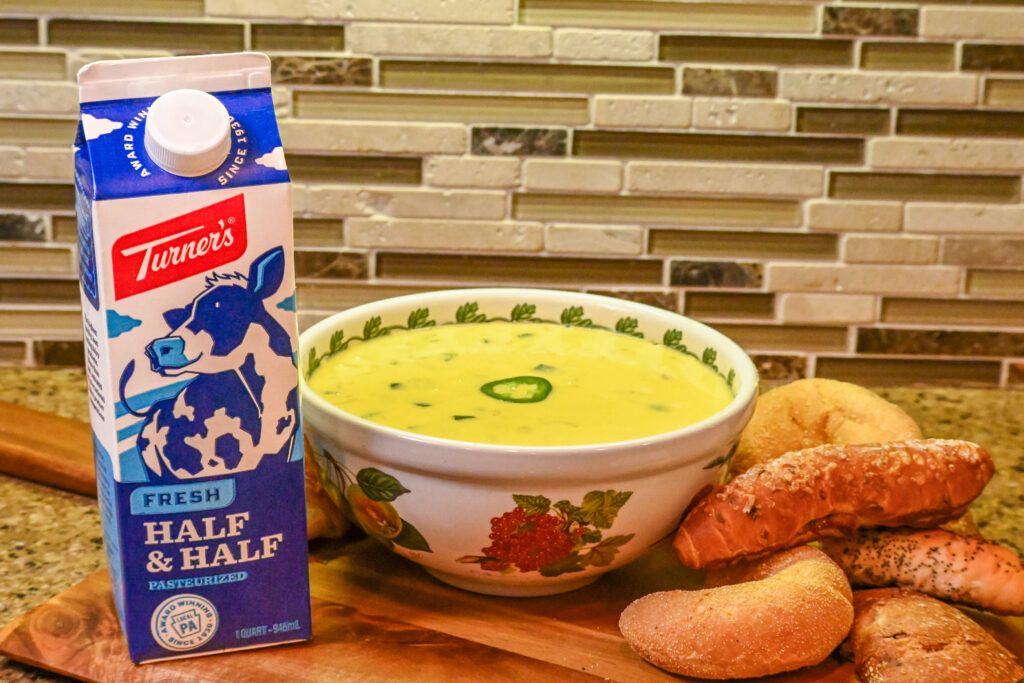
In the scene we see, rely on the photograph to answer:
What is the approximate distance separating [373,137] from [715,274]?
1.54ft

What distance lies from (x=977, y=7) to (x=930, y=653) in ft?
2.92

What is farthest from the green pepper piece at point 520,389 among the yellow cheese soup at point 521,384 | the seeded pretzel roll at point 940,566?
the seeded pretzel roll at point 940,566

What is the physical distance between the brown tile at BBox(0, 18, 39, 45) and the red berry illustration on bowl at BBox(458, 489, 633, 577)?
903 millimetres

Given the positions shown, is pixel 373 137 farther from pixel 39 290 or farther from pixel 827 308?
pixel 827 308

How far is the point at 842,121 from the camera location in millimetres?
1386

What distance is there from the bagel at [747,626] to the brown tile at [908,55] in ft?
2.61

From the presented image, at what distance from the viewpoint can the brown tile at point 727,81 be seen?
1.36 meters

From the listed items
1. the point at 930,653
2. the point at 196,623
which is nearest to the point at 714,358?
the point at 930,653

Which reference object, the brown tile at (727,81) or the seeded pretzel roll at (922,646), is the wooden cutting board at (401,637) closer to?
the seeded pretzel roll at (922,646)

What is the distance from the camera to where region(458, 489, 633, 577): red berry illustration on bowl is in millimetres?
781

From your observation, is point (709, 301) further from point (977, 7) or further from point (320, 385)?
point (320, 385)

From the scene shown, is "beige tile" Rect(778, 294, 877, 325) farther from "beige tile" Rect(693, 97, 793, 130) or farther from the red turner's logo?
the red turner's logo

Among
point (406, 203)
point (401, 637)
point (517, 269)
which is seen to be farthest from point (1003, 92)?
point (401, 637)

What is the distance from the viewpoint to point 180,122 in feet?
2.15
